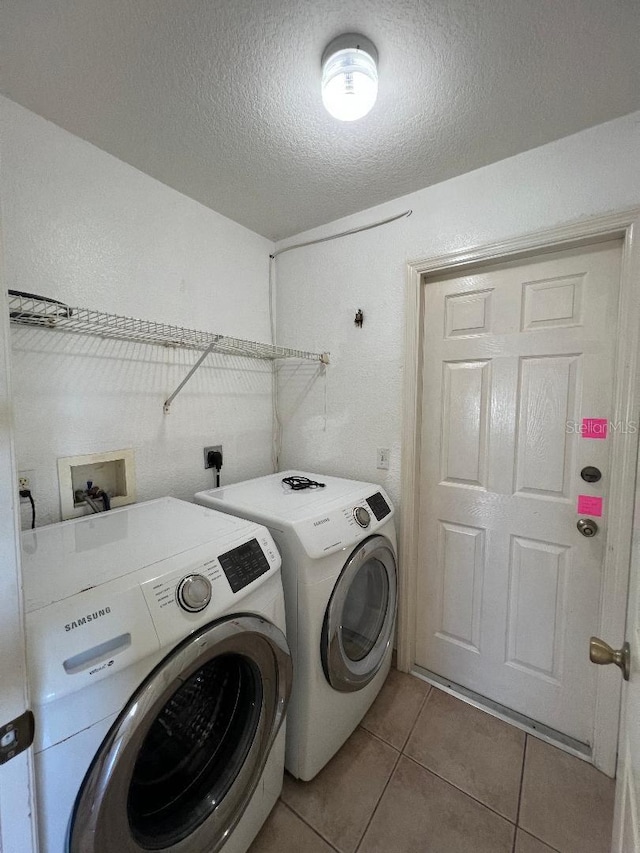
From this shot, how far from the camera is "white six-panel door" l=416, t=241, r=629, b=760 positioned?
1.32 meters

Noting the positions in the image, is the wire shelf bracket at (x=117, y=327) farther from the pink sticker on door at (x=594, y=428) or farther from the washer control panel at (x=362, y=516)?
the pink sticker on door at (x=594, y=428)

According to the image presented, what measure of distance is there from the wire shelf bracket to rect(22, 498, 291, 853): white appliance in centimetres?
68

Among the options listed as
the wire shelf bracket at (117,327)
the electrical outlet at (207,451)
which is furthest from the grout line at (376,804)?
the wire shelf bracket at (117,327)

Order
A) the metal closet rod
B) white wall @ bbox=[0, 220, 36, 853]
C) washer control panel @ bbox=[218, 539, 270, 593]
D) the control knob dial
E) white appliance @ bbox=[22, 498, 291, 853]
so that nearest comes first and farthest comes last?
white wall @ bbox=[0, 220, 36, 853] < white appliance @ bbox=[22, 498, 291, 853] < the control knob dial < washer control panel @ bbox=[218, 539, 270, 593] < the metal closet rod

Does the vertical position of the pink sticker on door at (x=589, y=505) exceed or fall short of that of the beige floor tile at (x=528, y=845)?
it exceeds it

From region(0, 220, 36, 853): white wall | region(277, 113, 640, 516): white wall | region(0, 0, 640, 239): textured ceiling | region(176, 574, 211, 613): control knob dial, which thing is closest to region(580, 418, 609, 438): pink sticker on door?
region(277, 113, 640, 516): white wall

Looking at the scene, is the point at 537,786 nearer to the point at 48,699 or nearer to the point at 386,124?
the point at 48,699

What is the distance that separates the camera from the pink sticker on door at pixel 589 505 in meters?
1.30

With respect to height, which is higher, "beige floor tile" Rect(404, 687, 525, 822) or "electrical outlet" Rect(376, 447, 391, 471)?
"electrical outlet" Rect(376, 447, 391, 471)

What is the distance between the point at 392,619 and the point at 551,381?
4.09 feet

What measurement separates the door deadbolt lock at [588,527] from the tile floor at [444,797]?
887mm

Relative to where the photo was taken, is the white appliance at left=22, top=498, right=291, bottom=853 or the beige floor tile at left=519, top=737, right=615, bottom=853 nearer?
the white appliance at left=22, top=498, right=291, bottom=853

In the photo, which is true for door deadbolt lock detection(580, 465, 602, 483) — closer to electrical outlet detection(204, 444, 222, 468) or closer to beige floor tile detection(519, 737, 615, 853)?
beige floor tile detection(519, 737, 615, 853)

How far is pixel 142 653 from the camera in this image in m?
0.69
